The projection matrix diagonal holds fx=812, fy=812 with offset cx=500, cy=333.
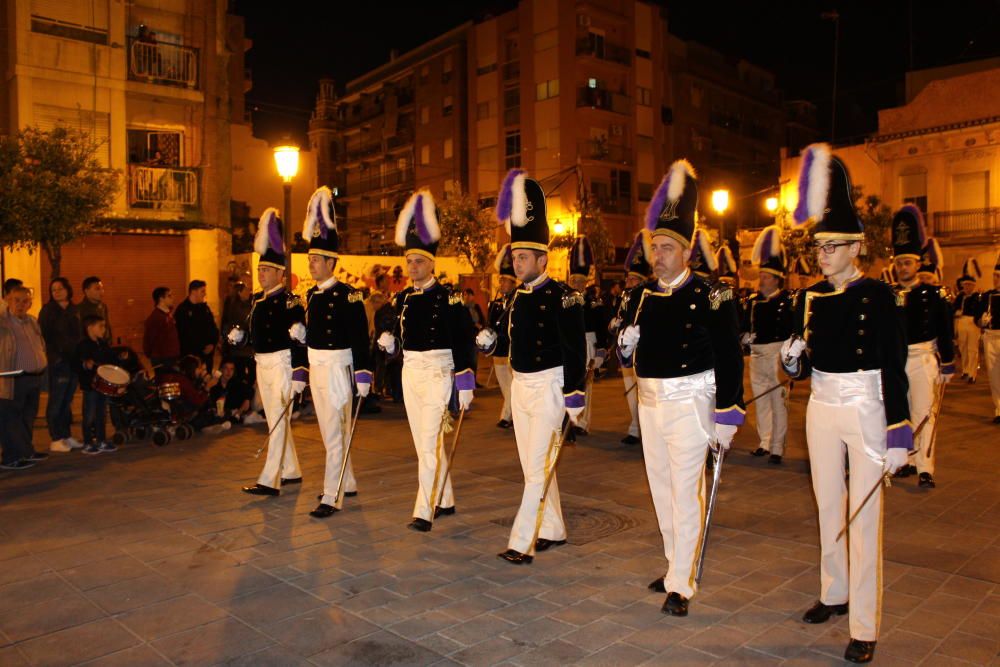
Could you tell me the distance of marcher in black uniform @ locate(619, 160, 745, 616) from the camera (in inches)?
210

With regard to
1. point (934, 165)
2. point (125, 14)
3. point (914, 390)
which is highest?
point (125, 14)

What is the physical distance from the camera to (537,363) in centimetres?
654

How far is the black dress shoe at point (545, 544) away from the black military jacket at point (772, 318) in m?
5.26

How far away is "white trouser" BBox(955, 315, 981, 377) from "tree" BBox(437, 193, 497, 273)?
2037cm

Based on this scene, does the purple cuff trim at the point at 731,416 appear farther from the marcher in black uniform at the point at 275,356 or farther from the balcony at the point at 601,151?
the balcony at the point at 601,151

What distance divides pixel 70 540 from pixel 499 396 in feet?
35.8

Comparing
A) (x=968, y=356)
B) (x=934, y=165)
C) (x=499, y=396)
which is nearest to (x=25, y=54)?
(x=499, y=396)

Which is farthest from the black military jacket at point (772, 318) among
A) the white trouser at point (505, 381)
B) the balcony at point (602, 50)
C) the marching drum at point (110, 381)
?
the balcony at point (602, 50)

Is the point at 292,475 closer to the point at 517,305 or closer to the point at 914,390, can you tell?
the point at 517,305

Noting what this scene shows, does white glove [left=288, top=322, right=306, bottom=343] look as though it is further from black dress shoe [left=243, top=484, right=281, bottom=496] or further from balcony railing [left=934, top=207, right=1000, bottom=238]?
balcony railing [left=934, top=207, right=1000, bottom=238]

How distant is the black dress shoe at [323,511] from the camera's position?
7715mm

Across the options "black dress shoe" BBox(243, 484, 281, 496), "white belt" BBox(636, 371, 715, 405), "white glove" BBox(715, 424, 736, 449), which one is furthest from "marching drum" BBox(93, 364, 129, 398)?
"white glove" BBox(715, 424, 736, 449)

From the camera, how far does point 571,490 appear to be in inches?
346

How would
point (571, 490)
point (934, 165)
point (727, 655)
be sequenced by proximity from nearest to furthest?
1. point (727, 655)
2. point (571, 490)
3. point (934, 165)
